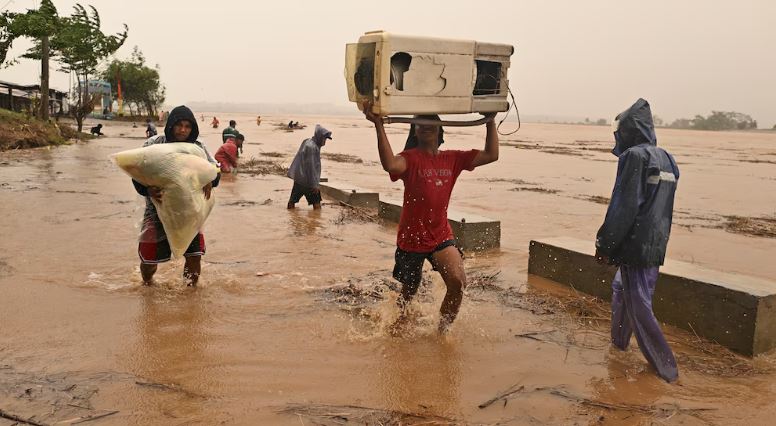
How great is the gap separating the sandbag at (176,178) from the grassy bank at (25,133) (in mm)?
17258

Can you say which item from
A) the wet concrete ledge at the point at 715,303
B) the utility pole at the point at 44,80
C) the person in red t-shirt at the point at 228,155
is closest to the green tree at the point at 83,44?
the utility pole at the point at 44,80

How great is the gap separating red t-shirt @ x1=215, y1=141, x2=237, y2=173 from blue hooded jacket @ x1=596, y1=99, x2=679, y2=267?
475 inches

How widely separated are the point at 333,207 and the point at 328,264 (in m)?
4.05

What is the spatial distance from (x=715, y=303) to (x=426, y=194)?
2.17 m

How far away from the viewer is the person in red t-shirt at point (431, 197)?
157 inches

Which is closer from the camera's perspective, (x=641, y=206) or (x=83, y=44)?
(x=641, y=206)

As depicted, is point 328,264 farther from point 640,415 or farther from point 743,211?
point 743,211

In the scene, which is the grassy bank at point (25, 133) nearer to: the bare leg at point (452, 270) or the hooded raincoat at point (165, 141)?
the hooded raincoat at point (165, 141)

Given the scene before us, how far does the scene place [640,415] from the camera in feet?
10.7

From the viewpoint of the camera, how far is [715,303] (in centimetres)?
434

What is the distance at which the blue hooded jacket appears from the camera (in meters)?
3.63

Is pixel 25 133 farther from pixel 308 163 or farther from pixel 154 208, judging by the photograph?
pixel 154 208

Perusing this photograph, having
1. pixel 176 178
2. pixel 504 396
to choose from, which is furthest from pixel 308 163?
pixel 504 396

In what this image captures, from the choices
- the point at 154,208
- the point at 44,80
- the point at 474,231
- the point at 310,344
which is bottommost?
the point at 310,344
